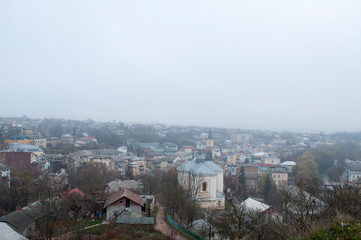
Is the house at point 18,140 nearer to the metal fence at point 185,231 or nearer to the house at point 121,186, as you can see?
the house at point 121,186

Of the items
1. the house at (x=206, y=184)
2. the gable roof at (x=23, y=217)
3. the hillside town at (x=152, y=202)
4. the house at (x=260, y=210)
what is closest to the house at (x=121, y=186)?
the hillside town at (x=152, y=202)

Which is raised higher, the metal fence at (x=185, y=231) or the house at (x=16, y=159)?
the house at (x=16, y=159)

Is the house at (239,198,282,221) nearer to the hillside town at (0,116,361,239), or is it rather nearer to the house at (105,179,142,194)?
the hillside town at (0,116,361,239)

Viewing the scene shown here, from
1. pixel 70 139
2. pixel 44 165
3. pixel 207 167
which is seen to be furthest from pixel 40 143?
pixel 207 167

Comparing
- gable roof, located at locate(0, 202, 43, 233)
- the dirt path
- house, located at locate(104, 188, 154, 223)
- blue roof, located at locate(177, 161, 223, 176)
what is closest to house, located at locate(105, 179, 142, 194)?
blue roof, located at locate(177, 161, 223, 176)

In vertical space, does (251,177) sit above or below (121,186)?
below

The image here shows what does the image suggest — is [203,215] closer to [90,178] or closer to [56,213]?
[56,213]

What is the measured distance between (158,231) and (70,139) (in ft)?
169

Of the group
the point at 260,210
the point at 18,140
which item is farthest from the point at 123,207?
the point at 18,140

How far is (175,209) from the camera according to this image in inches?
648

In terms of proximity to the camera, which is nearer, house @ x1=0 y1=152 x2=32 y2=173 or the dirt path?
the dirt path

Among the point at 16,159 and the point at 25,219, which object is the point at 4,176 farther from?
the point at 25,219

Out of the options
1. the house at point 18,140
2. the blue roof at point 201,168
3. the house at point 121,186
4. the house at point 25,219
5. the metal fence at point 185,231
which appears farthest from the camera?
the house at point 18,140

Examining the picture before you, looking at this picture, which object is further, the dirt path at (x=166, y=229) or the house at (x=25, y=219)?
the dirt path at (x=166, y=229)
